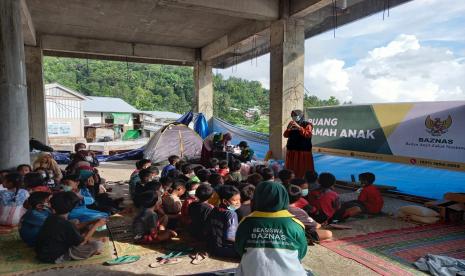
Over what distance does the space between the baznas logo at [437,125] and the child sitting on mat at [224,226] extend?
3.99 metres

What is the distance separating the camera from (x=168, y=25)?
33.6ft

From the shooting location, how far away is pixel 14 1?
5984 millimetres

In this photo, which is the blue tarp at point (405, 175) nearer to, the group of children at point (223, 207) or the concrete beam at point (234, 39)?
the group of children at point (223, 207)

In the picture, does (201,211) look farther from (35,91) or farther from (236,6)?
(35,91)

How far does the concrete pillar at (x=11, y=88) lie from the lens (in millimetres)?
5891

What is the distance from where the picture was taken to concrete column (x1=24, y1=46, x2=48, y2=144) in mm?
10875

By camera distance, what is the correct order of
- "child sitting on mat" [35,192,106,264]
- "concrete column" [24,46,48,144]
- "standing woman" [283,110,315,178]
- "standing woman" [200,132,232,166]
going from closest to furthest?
"child sitting on mat" [35,192,106,264] < "standing woman" [283,110,315,178] < "standing woman" [200,132,232,166] < "concrete column" [24,46,48,144]

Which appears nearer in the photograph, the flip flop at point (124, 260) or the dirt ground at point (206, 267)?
the dirt ground at point (206, 267)

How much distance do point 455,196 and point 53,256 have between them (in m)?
5.28

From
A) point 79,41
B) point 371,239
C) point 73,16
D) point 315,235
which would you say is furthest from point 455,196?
point 79,41

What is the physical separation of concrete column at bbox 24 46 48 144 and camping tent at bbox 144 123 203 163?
3.86 metres

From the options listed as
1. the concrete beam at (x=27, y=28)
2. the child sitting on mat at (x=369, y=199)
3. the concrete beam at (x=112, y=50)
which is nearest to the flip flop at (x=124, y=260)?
the child sitting on mat at (x=369, y=199)

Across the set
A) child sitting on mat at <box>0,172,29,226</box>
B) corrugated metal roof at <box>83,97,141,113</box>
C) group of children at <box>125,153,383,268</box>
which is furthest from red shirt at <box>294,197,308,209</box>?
corrugated metal roof at <box>83,97,141,113</box>

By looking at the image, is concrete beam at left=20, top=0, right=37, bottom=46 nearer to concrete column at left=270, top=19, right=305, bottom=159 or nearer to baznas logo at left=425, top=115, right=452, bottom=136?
concrete column at left=270, top=19, right=305, bottom=159
